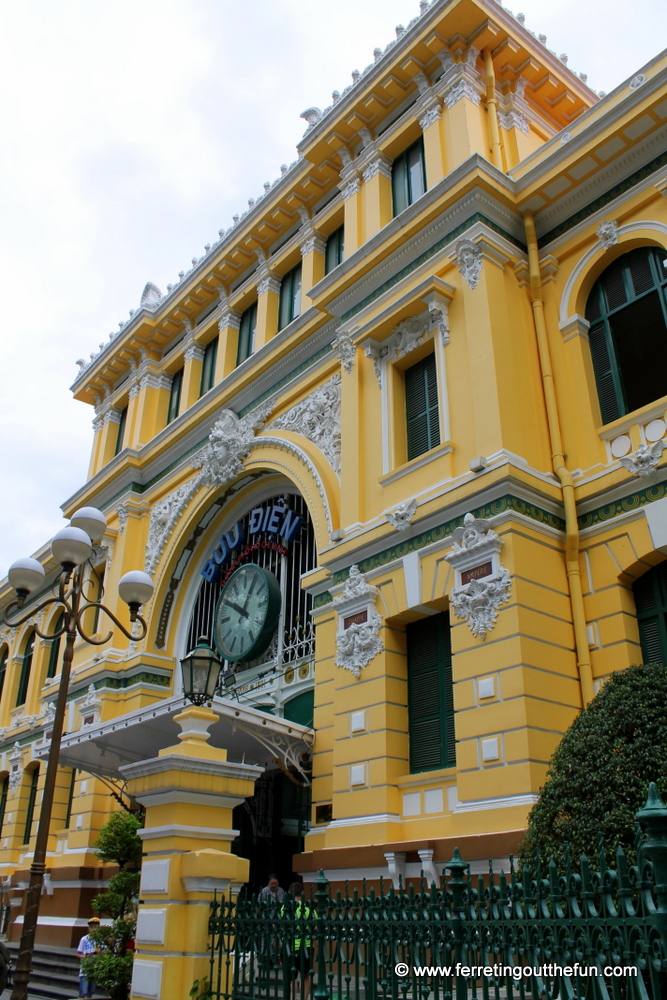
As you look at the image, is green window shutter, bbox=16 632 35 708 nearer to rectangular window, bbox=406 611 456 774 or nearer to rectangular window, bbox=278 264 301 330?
rectangular window, bbox=278 264 301 330

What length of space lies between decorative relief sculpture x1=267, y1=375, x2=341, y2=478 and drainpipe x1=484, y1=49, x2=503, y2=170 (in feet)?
16.6

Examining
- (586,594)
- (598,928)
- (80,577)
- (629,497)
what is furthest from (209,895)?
(629,497)

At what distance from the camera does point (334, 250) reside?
19906mm

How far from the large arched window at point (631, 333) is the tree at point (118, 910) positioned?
9.63 m

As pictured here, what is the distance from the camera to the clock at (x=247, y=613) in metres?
17.9

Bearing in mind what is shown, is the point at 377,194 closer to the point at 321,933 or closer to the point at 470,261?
the point at 470,261

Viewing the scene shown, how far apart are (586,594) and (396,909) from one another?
21.9 ft

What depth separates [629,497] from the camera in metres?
11.6

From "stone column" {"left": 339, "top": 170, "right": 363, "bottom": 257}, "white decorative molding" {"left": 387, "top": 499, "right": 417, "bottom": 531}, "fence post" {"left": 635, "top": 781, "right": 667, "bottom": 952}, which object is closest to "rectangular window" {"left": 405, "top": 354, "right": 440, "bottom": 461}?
"white decorative molding" {"left": 387, "top": 499, "right": 417, "bottom": 531}

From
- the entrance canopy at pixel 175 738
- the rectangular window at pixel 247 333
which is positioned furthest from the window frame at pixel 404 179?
the entrance canopy at pixel 175 738

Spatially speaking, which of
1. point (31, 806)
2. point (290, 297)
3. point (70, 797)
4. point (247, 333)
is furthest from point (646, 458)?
point (31, 806)

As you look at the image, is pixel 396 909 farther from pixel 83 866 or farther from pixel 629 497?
pixel 83 866

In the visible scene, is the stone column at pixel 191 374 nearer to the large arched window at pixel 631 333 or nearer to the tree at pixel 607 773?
the large arched window at pixel 631 333

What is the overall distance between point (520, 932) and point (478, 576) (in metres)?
6.82
